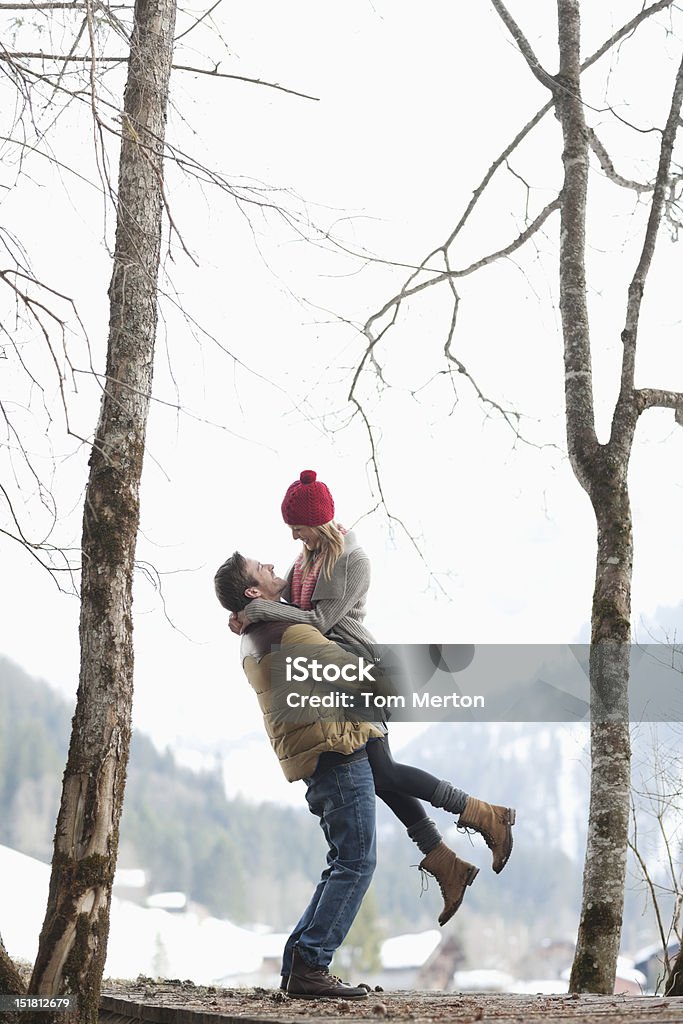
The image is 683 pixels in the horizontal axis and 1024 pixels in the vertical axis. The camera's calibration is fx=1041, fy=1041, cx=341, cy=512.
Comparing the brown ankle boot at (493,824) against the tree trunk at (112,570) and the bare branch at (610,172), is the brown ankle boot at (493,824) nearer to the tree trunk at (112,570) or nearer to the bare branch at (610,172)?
the tree trunk at (112,570)

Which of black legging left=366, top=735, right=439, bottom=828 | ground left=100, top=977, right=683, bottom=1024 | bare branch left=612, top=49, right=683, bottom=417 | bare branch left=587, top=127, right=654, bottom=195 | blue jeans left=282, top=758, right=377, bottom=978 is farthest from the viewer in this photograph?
bare branch left=587, top=127, right=654, bottom=195

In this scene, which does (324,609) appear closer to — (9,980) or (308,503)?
(308,503)

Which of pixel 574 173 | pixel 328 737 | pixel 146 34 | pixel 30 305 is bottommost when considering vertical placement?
pixel 328 737

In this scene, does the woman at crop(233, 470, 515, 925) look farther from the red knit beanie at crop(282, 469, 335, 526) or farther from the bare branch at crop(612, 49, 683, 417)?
the bare branch at crop(612, 49, 683, 417)

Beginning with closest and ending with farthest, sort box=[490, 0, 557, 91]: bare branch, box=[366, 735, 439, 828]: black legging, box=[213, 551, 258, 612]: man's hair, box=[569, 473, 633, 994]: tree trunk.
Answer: box=[366, 735, 439, 828]: black legging, box=[213, 551, 258, 612]: man's hair, box=[569, 473, 633, 994]: tree trunk, box=[490, 0, 557, 91]: bare branch

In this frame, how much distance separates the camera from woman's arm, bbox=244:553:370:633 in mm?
3291

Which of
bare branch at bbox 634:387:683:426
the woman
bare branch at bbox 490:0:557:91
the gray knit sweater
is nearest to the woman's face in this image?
the woman

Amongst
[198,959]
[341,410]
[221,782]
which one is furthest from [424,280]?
[198,959]

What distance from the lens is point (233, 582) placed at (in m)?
3.40

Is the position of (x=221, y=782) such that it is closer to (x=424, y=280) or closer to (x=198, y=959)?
(x=198, y=959)

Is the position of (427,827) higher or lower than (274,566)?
lower

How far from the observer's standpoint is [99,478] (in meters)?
2.99

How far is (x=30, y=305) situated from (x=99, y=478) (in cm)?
57

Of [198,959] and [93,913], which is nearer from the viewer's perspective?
[93,913]
